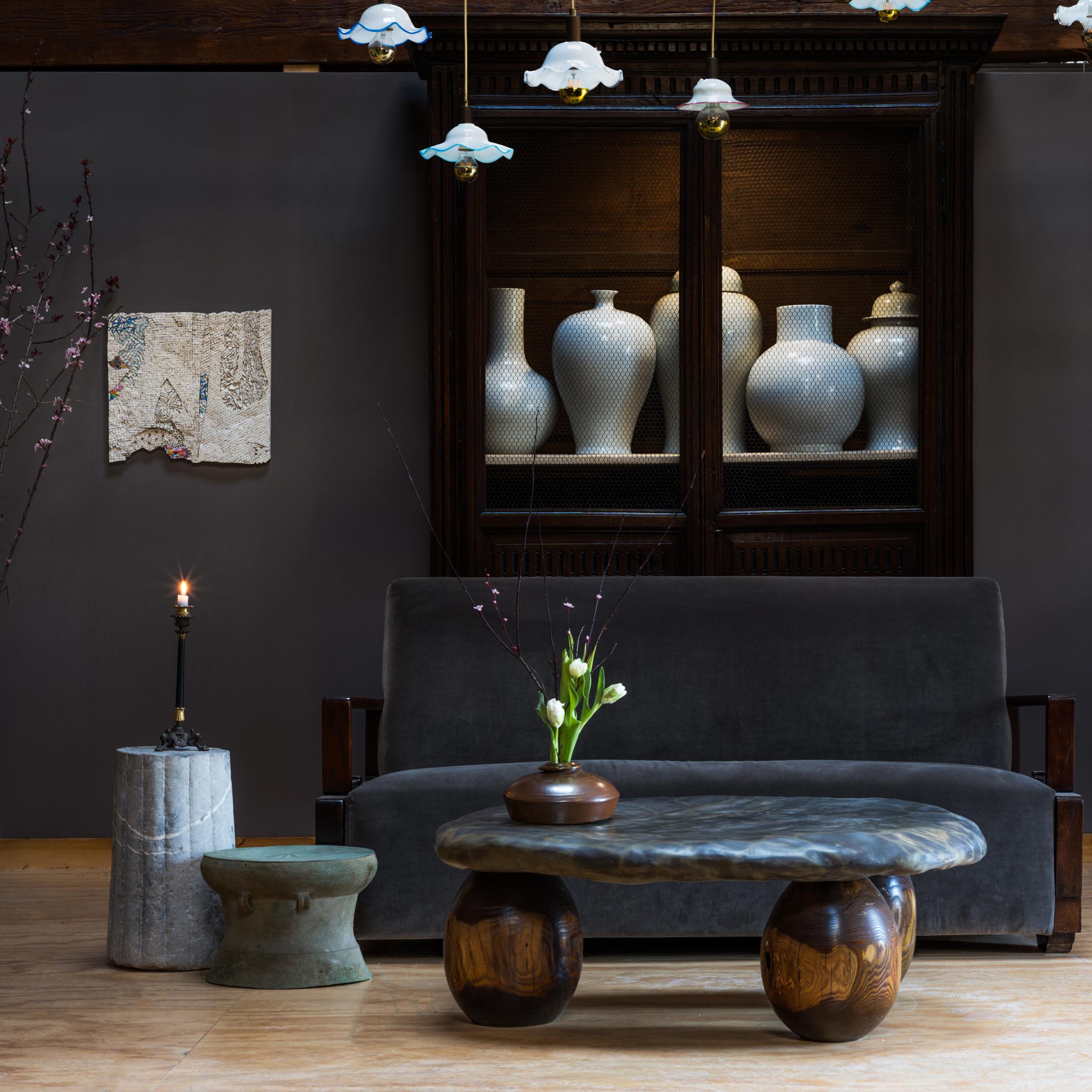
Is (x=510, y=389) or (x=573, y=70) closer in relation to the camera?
(x=573, y=70)

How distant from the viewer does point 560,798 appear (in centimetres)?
243

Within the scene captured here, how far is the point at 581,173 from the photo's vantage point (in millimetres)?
3967

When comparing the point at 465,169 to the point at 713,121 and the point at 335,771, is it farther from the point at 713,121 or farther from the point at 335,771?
the point at 335,771

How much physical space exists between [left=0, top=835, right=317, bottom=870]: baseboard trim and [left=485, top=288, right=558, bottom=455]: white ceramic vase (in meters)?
1.38

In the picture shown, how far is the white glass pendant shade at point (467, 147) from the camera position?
10.9ft

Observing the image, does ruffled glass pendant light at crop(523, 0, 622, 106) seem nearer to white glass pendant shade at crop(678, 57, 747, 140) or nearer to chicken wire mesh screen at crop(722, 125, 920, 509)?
white glass pendant shade at crop(678, 57, 747, 140)

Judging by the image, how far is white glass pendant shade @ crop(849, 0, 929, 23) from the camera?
2.53m

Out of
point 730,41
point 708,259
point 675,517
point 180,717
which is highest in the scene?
point 730,41

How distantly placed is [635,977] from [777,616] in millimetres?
1078

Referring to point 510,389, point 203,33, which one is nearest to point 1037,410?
point 510,389

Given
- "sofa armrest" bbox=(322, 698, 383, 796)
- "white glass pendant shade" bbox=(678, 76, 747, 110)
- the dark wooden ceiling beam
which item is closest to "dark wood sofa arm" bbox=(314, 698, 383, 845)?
"sofa armrest" bbox=(322, 698, 383, 796)

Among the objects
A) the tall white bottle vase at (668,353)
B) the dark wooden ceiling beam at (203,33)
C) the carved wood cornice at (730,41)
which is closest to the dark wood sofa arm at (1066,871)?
the tall white bottle vase at (668,353)

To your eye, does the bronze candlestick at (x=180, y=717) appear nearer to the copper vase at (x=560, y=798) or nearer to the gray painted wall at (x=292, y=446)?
the copper vase at (x=560, y=798)

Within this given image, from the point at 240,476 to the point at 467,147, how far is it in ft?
4.70
